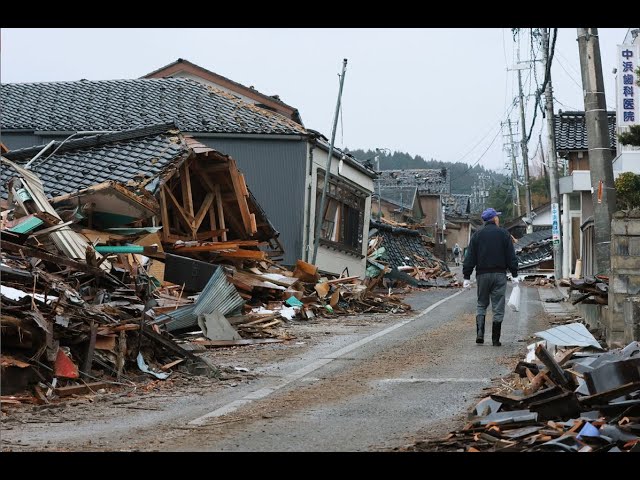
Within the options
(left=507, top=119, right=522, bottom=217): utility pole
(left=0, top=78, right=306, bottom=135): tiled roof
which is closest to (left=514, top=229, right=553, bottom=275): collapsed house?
(left=507, top=119, right=522, bottom=217): utility pole

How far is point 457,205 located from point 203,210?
9596 cm

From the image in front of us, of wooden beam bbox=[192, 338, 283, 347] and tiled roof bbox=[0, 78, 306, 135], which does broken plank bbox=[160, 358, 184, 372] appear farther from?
tiled roof bbox=[0, 78, 306, 135]

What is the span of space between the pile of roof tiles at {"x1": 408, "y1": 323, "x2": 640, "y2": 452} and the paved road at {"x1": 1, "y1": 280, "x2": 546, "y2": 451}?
0.52m

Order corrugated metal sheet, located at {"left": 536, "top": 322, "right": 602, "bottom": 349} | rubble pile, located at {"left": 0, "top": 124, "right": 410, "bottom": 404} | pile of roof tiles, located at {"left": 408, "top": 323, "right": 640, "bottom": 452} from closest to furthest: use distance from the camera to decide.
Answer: pile of roof tiles, located at {"left": 408, "top": 323, "right": 640, "bottom": 452} < rubble pile, located at {"left": 0, "top": 124, "right": 410, "bottom": 404} < corrugated metal sheet, located at {"left": 536, "top": 322, "right": 602, "bottom": 349}

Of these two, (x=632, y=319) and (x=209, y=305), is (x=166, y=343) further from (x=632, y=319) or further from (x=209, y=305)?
(x=632, y=319)

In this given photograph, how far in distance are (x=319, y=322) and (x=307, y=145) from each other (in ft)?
33.7

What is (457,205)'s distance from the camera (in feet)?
375

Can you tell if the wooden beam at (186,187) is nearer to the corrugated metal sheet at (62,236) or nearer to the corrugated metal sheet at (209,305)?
the corrugated metal sheet at (209,305)

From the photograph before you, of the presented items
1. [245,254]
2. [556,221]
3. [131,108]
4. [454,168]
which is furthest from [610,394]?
[454,168]

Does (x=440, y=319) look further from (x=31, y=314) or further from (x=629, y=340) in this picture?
(x=31, y=314)

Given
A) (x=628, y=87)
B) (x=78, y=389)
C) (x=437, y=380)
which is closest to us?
(x=78, y=389)

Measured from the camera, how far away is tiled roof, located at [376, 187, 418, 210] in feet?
244

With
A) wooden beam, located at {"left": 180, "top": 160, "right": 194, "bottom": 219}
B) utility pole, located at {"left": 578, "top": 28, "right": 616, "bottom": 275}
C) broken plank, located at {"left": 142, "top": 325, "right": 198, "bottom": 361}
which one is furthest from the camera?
wooden beam, located at {"left": 180, "top": 160, "right": 194, "bottom": 219}
